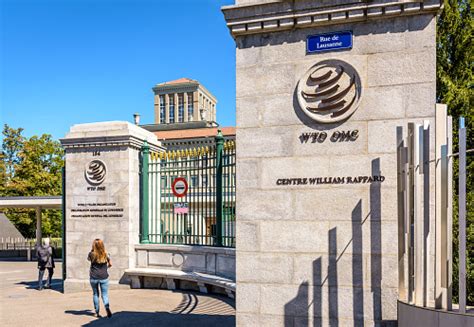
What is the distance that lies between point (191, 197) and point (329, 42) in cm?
799

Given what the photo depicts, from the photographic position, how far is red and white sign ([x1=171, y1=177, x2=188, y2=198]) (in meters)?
11.9

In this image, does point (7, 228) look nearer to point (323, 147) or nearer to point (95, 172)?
point (95, 172)

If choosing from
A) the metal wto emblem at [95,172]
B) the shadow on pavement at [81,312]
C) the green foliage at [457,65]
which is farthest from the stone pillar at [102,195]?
the green foliage at [457,65]

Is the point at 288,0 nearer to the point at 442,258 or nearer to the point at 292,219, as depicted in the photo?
the point at 292,219

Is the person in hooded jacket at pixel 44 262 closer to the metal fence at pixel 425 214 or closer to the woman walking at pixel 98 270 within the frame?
the woman walking at pixel 98 270

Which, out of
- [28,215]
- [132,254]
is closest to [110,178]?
[132,254]

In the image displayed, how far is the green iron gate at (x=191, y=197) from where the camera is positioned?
35.8 ft

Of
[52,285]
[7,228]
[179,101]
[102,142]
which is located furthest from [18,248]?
[179,101]

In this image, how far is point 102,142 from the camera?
42.3ft

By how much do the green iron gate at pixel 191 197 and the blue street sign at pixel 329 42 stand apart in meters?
5.33

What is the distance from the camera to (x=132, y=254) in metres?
12.5

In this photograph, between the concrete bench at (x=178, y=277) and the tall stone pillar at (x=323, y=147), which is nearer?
the tall stone pillar at (x=323, y=147)

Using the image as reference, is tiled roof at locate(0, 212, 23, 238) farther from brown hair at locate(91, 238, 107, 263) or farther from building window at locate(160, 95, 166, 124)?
building window at locate(160, 95, 166, 124)

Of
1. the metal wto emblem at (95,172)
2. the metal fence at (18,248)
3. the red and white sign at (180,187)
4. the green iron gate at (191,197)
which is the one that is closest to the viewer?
the green iron gate at (191,197)
